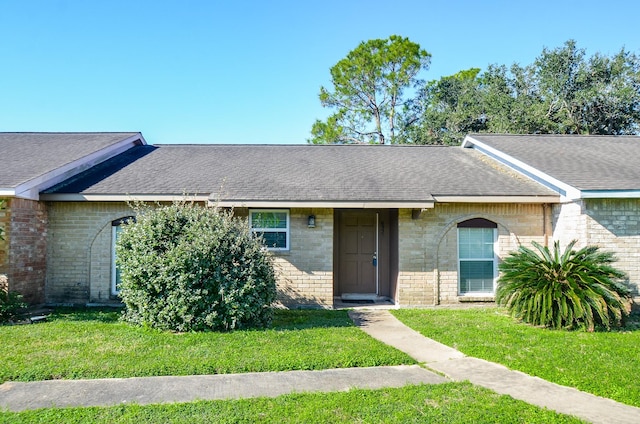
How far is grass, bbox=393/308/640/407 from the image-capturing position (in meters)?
5.70

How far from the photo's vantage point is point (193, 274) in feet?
26.5

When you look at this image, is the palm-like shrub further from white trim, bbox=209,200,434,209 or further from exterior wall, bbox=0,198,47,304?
exterior wall, bbox=0,198,47,304

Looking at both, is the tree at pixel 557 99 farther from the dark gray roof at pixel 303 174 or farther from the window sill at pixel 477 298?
the window sill at pixel 477 298

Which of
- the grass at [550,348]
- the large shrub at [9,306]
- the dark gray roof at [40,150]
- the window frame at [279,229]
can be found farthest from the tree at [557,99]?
the large shrub at [9,306]

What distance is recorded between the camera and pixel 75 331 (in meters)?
8.19

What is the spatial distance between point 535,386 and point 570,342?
2608 mm

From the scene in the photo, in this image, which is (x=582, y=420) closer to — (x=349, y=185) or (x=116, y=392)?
(x=116, y=392)

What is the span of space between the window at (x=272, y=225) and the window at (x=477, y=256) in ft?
13.9

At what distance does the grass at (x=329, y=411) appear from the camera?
14.7 feet

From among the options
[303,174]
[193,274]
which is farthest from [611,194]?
[193,274]

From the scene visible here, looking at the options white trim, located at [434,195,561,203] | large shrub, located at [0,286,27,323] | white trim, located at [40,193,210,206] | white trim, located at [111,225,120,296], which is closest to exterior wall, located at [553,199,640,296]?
white trim, located at [434,195,561,203]

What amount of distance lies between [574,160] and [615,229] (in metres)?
2.88

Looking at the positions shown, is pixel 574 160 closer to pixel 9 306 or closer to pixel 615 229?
pixel 615 229

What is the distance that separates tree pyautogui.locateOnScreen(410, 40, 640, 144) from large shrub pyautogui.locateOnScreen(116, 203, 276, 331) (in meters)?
20.9
